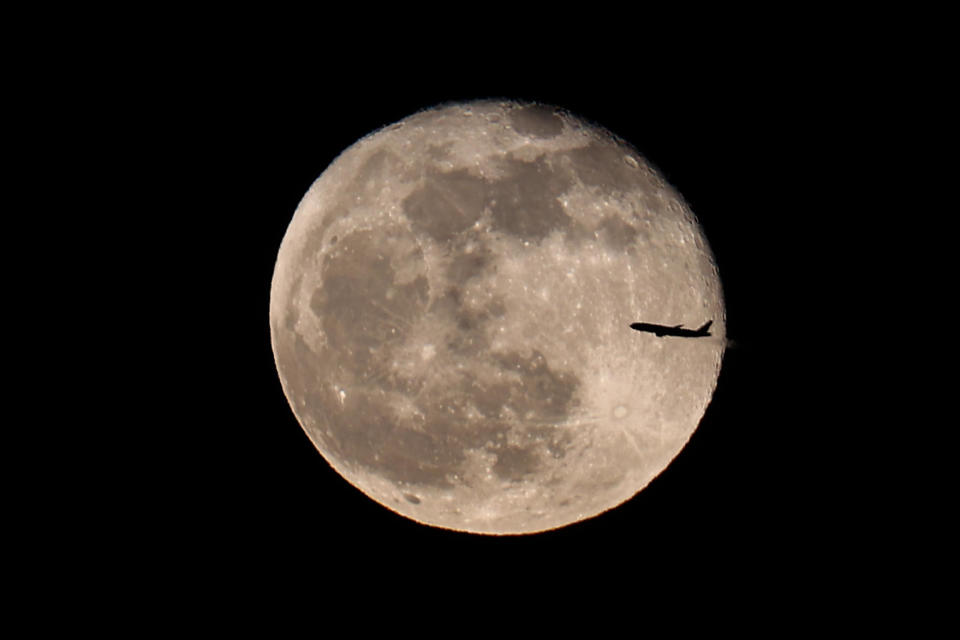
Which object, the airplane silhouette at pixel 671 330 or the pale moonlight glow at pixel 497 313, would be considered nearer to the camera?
the pale moonlight glow at pixel 497 313

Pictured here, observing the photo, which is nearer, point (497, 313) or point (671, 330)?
point (497, 313)

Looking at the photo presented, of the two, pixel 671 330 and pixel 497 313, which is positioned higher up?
pixel 497 313

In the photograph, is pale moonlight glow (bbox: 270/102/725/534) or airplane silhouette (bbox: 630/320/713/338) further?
airplane silhouette (bbox: 630/320/713/338)

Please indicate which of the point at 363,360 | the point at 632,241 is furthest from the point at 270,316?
the point at 632,241
